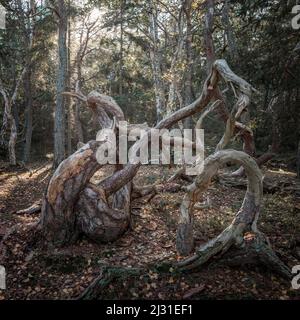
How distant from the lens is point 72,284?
5375 mm

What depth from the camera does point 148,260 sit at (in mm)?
5918

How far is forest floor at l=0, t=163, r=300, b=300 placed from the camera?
5051 millimetres

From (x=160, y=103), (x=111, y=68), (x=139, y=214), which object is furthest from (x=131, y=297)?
(x=111, y=68)

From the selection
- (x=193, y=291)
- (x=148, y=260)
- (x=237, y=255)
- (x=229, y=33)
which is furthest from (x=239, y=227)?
(x=229, y=33)

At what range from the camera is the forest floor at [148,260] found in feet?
16.6

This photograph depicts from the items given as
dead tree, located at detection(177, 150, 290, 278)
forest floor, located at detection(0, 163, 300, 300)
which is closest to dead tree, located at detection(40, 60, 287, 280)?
dead tree, located at detection(177, 150, 290, 278)

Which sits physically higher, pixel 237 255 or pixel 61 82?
pixel 61 82

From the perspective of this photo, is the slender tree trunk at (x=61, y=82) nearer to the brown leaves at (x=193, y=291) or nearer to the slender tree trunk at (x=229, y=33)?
the slender tree trunk at (x=229, y=33)

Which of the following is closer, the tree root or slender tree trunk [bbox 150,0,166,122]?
the tree root

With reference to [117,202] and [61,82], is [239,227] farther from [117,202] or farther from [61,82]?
[61,82]

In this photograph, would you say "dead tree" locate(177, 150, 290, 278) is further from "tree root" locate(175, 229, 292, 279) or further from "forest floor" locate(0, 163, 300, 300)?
"forest floor" locate(0, 163, 300, 300)

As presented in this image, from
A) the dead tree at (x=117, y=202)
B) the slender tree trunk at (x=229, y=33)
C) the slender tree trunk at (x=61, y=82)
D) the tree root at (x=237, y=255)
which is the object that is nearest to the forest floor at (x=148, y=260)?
the tree root at (x=237, y=255)

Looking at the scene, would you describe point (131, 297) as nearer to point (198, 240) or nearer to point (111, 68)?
point (198, 240)

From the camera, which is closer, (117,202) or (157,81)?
(117,202)
